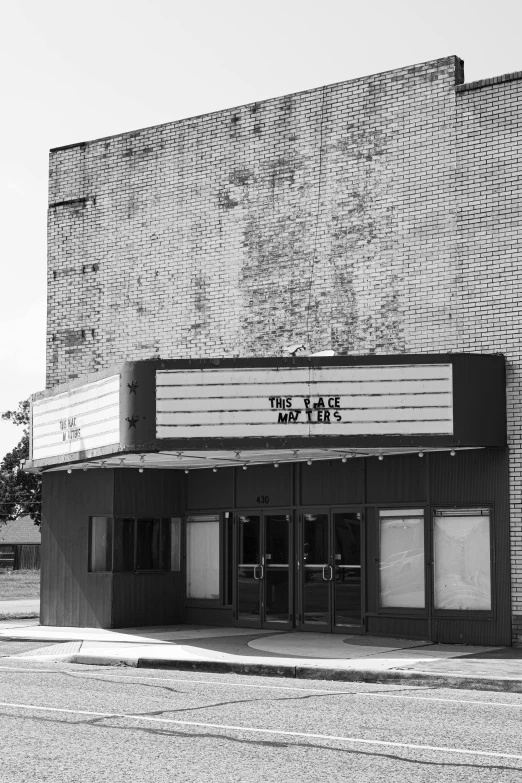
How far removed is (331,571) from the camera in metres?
19.7

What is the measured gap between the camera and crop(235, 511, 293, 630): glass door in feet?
67.2

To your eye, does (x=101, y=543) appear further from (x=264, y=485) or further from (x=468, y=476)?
(x=468, y=476)

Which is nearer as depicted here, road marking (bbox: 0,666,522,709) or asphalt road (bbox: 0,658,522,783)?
asphalt road (bbox: 0,658,522,783)

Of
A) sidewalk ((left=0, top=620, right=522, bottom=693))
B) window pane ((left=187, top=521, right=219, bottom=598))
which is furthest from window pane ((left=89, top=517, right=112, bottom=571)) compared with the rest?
window pane ((left=187, top=521, right=219, bottom=598))

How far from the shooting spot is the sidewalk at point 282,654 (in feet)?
46.5

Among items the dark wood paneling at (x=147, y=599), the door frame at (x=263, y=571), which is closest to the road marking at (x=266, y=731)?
the door frame at (x=263, y=571)

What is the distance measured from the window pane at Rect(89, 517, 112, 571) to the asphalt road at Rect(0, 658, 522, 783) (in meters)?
7.93

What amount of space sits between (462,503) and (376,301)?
3.90m

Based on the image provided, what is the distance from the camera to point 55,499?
2305 centimetres

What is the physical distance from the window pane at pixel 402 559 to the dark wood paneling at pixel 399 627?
236 mm

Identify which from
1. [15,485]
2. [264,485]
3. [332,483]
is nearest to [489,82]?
[332,483]

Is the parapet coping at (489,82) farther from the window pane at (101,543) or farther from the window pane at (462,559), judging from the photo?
the window pane at (101,543)

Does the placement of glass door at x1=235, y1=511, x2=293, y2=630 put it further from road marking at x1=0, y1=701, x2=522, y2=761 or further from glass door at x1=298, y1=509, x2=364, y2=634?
road marking at x1=0, y1=701, x2=522, y2=761

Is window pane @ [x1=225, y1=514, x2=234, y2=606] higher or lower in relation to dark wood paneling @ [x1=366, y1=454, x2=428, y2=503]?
lower
